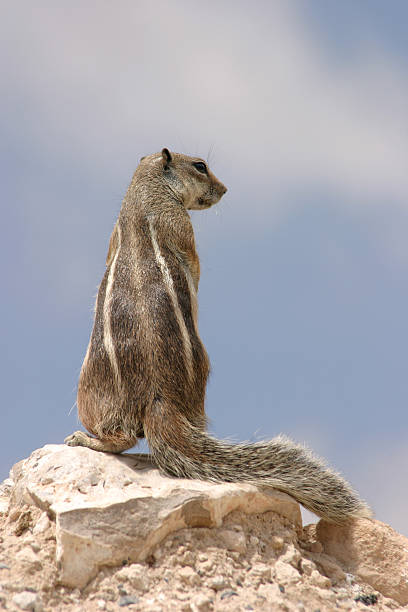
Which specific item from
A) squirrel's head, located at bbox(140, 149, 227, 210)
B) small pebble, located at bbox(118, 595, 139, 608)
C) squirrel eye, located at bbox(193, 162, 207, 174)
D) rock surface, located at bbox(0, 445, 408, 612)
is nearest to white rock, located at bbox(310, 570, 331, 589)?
rock surface, located at bbox(0, 445, 408, 612)

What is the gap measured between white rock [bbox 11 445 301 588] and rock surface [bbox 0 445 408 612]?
0.01m

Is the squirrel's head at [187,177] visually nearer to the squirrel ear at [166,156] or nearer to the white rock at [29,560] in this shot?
the squirrel ear at [166,156]

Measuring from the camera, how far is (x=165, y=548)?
21.9 ft

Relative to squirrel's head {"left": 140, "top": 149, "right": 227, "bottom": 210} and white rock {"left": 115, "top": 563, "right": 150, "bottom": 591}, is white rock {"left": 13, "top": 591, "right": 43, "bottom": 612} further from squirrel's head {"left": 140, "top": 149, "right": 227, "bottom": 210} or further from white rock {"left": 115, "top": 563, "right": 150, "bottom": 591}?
squirrel's head {"left": 140, "top": 149, "right": 227, "bottom": 210}

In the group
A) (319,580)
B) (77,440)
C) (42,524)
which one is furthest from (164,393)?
(319,580)

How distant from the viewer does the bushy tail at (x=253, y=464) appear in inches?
293

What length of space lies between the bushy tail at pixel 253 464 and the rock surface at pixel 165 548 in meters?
0.18

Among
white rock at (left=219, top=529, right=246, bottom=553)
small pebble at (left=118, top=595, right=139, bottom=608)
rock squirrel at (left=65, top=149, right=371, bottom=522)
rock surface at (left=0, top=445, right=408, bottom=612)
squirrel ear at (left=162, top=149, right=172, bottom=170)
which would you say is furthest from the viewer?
squirrel ear at (left=162, top=149, right=172, bottom=170)

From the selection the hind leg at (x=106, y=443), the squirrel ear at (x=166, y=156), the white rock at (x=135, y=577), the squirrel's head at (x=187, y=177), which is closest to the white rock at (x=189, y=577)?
the white rock at (x=135, y=577)

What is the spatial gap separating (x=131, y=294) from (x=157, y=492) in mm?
2481

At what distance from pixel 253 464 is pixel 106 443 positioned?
1708 mm

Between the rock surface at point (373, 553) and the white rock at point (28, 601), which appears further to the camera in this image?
the rock surface at point (373, 553)

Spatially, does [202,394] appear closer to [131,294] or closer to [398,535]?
[131,294]

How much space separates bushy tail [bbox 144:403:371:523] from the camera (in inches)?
293
